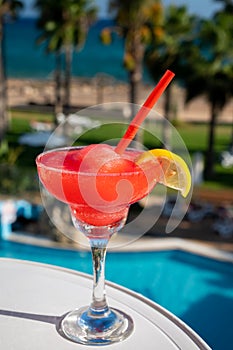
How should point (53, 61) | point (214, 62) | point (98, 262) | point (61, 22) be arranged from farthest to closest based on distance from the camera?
point (53, 61) < point (61, 22) < point (214, 62) < point (98, 262)

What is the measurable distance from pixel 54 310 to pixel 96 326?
0.23 meters

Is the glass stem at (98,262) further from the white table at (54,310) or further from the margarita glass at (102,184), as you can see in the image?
the white table at (54,310)

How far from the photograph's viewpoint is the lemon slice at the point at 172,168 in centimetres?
210

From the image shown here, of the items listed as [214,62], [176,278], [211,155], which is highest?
[214,62]

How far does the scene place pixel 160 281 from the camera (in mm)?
7547

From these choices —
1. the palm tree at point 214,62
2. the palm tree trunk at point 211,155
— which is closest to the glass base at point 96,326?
the palm tree at point 214,62

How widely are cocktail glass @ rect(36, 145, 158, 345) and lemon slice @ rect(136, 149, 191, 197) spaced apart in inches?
1.7

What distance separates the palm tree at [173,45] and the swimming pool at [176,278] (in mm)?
8794

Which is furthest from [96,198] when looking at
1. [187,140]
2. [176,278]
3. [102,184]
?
[187,140]

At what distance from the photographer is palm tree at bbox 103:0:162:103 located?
1692 cm

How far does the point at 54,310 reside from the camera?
2436 mm

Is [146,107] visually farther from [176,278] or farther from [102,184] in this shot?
[176,278]

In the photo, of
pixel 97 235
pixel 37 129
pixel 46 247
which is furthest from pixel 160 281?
pixel 37 129

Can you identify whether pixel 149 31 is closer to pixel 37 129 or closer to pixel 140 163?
pixel 37 129
